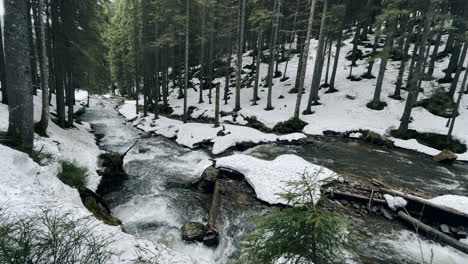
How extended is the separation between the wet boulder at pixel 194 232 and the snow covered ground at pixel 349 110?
12.5 meters

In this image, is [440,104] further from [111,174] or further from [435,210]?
[111,174]

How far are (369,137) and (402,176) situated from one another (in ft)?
19.5

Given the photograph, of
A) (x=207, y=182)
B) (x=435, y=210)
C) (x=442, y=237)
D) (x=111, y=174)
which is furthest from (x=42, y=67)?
(x=435, y=210)

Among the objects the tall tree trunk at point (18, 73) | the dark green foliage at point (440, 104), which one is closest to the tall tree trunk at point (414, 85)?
the dark green foliage at point (440, 104)

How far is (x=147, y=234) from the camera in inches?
243

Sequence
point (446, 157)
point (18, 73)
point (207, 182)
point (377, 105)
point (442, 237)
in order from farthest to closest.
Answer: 1. point (377, 105)
2. point (446, 157)
3. point (207, 182)
4. point (18, 73)
5. point (442, 237)

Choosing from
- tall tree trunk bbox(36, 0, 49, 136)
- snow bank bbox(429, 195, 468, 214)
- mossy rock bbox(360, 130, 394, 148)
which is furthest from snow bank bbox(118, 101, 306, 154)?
snow bank bbox(429, 195, 468, 214)

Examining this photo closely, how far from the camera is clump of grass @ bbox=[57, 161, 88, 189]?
6.32m

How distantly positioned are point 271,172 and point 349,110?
14.4 meters

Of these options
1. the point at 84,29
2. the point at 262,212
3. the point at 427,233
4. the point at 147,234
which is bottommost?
the point at 147,234

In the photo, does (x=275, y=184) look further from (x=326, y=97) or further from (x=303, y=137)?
(x=326, y=97)

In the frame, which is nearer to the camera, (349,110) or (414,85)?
(414,85)

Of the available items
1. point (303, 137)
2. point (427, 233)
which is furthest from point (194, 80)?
point (427, 233)

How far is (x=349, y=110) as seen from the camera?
1919 centimetres
